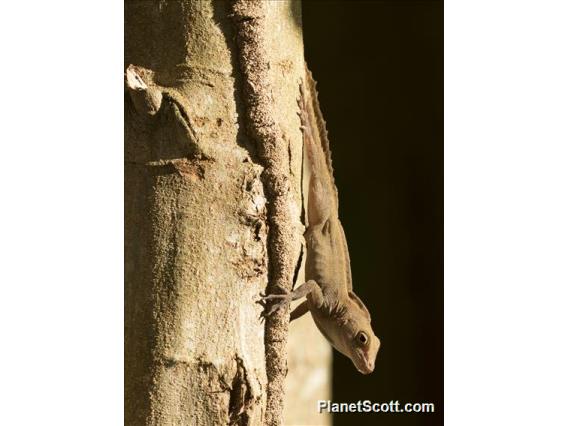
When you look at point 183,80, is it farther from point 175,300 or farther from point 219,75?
point 175,300

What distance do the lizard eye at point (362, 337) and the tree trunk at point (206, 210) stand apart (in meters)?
1.23

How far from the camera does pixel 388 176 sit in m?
3.73

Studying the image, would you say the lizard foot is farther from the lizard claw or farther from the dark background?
the dark background

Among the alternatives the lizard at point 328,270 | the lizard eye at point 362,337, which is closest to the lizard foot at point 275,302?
the lizard at point 328,270

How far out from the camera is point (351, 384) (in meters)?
3.50

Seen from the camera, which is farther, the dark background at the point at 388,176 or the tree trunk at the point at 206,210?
the dark background at the point at 388,176

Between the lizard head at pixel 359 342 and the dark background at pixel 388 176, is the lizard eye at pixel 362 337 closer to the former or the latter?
the lizard head at pixel 359 342

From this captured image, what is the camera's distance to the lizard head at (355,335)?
289cm

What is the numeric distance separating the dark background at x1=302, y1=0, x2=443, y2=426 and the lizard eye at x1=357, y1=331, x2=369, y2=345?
25.8 inches

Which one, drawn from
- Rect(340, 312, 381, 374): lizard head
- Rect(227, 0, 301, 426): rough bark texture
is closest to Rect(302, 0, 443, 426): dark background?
Rect(340, 312, 381, 374): lizard head

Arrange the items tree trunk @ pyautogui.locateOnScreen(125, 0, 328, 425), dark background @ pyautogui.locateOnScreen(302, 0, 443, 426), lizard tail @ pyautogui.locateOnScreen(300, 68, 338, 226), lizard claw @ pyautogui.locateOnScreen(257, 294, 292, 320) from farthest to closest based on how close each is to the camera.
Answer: dark background @ pyautogui.locateOnScreen(302, 0, 443, 426) < lizard tail @ pyautogui.locateOnScreen(300, 68, 338, 226) < lizard claw @ pyautogui.locateOnScreen(257, 294, 292, 320) < tree trunk @ pyautogui.locateOnScreen(125, 0, 328, 425)

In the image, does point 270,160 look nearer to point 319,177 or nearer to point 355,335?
point 319,177

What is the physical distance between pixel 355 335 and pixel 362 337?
0.03 m

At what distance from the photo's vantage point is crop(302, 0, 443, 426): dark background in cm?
357
